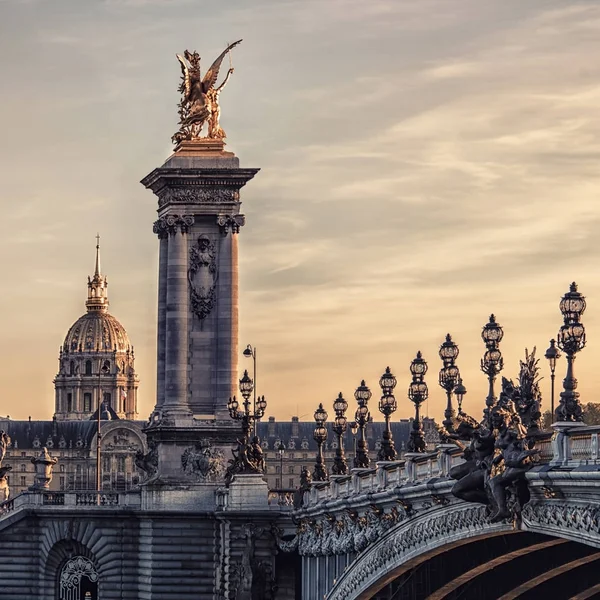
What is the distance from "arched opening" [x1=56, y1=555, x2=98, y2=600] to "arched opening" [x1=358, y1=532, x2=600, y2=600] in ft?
96.9

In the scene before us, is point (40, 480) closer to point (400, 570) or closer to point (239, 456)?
point (239, 456)

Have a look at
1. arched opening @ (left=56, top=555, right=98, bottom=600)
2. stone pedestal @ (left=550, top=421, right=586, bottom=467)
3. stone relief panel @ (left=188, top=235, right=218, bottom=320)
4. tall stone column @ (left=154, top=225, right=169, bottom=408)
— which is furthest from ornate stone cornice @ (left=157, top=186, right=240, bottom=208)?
stone pedestal @ (left=550, top=421, right=586, bottom=467)

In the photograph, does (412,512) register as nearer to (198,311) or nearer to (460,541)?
(460,541)

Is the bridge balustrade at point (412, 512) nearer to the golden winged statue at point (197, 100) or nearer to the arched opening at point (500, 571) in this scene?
the arched opening at point (500, 571)

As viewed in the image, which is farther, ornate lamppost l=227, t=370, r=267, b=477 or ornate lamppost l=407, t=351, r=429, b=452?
ornate lamppost l=227, t=370, r=267, b=477

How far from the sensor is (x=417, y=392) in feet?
219

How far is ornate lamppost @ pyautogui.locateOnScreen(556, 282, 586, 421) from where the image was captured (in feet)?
160

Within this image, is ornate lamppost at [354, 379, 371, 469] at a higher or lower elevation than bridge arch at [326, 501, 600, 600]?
higher

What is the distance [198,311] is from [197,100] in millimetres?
9163

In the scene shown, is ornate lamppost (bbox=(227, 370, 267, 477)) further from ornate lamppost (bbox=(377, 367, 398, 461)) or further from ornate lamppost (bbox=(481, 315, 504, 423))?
ornate lamppost (bbox=(481, 315, 504, 423))

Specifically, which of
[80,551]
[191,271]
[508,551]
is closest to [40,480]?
[80,551]

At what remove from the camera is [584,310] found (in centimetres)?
5016

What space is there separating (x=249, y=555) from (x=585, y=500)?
48829mm

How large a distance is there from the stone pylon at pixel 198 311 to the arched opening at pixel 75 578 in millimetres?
5367
